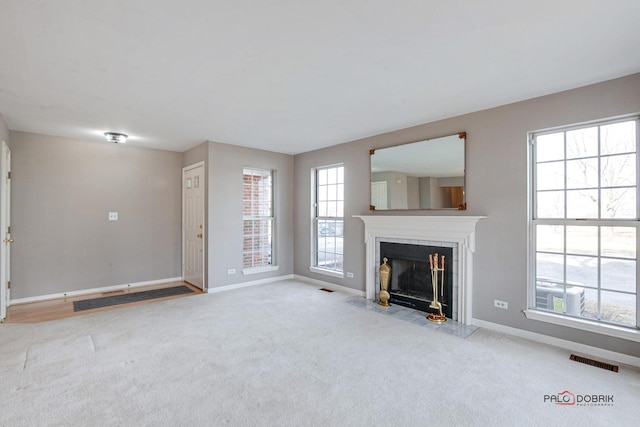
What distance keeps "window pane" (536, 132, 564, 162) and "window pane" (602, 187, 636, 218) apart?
0.54 m

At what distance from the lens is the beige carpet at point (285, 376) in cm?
195

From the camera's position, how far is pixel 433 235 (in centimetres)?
393

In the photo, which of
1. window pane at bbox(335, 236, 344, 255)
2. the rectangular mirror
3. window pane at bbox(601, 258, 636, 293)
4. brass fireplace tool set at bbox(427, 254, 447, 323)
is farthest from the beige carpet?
window pane at bbox(335, 236, 344, 255)

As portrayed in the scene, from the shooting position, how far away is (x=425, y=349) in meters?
2.91

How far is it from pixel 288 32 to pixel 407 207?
2.87 metres

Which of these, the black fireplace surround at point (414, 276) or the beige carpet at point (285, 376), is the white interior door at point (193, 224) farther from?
the black fireplace surround at point (414, 276)

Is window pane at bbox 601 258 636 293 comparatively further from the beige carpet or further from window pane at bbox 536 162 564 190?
window pane at bbox 536 162 564 190

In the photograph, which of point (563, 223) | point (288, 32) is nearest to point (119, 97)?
point (288, 32)

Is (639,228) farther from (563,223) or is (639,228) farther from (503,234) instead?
(503,234)

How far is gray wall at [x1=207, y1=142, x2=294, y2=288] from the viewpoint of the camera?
4957mm

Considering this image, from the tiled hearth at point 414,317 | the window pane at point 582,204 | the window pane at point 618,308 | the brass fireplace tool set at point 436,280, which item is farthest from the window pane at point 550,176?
the tiled hearth at point 414,317

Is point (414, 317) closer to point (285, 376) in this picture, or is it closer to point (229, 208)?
point (285, 376)

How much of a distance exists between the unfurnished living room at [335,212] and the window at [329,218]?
0.06 metres

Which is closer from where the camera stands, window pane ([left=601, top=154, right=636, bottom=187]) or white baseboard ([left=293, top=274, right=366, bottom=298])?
window pane ([left=601, top=154, right=636, bottom=187])
